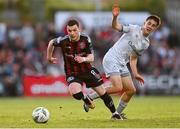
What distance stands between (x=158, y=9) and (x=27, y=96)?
9.68 metres

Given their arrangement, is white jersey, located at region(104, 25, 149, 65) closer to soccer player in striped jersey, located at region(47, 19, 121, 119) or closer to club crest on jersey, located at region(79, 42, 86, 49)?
soccer player in striped jersey, located at region(47, 19, 121, 119)

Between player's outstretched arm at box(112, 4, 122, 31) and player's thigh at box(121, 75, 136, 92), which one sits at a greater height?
player's outstretched arm at box(112, 4, 122, 31)

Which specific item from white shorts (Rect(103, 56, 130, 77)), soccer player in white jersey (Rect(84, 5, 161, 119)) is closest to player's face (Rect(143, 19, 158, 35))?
soccer player in white jersey (Rect(84, 5, 161, 119))

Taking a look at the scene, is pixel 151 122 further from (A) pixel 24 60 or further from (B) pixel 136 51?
(A) pixel 24 60

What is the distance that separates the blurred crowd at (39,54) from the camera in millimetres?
32219

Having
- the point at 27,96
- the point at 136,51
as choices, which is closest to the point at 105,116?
the point at 136,51

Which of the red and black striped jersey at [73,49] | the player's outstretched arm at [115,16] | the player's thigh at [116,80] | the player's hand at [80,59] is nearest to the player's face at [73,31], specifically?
the red and black striped jersey at [73,49]

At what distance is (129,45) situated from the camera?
16750 millimetres

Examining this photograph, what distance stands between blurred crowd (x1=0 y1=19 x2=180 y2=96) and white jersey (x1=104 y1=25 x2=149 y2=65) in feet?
50.3

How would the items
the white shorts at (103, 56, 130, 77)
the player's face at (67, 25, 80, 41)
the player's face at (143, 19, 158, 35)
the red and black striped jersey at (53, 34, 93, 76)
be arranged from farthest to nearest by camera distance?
the white shorts at (103, 56, 130, 77) → the player's face at (143, 19, 158, 35) → the red and black striped jersey at (53, 34, 93, 76) → the player's face at (67, 25, 80, 41)

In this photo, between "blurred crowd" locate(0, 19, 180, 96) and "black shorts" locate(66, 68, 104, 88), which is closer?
"black shorts" locate(66, 68, 104, 88)

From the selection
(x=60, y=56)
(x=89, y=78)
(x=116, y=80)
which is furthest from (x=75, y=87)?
(x=60, y=56)

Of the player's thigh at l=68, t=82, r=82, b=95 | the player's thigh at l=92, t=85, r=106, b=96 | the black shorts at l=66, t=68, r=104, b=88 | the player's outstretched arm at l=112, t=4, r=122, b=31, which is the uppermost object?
the player's outstretched arm at l=112, t=4, r=122, b=31

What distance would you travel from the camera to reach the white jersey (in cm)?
1662
